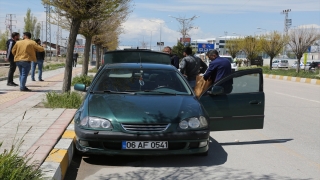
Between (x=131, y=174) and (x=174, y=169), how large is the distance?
0.62 m

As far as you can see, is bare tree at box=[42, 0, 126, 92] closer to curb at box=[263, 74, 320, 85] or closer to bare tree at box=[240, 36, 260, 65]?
curb at box=[263, 74, 320, 85]

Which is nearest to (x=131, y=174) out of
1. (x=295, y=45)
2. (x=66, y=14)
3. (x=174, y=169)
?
(x=174, y=169)

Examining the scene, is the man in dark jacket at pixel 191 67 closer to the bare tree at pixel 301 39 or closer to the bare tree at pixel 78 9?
the bare tree at pixel 78 9

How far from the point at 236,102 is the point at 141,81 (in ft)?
5.15

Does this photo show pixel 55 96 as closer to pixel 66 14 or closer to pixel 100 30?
pixel 66 14

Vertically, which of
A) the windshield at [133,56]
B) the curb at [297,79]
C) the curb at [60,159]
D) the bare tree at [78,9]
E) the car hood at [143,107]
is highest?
the bare tree at [78,9]

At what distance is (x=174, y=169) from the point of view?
5945 millimetres

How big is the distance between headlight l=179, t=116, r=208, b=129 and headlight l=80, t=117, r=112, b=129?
95cm

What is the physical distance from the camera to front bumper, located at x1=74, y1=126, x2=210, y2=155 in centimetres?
573

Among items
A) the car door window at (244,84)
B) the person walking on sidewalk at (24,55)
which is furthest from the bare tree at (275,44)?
the car door window at (244,84)

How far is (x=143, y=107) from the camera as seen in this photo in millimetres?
6062

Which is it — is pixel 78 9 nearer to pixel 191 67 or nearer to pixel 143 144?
pixel 191 67

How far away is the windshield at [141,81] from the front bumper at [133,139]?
1.21 metres

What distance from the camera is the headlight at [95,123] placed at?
19.0 feet
